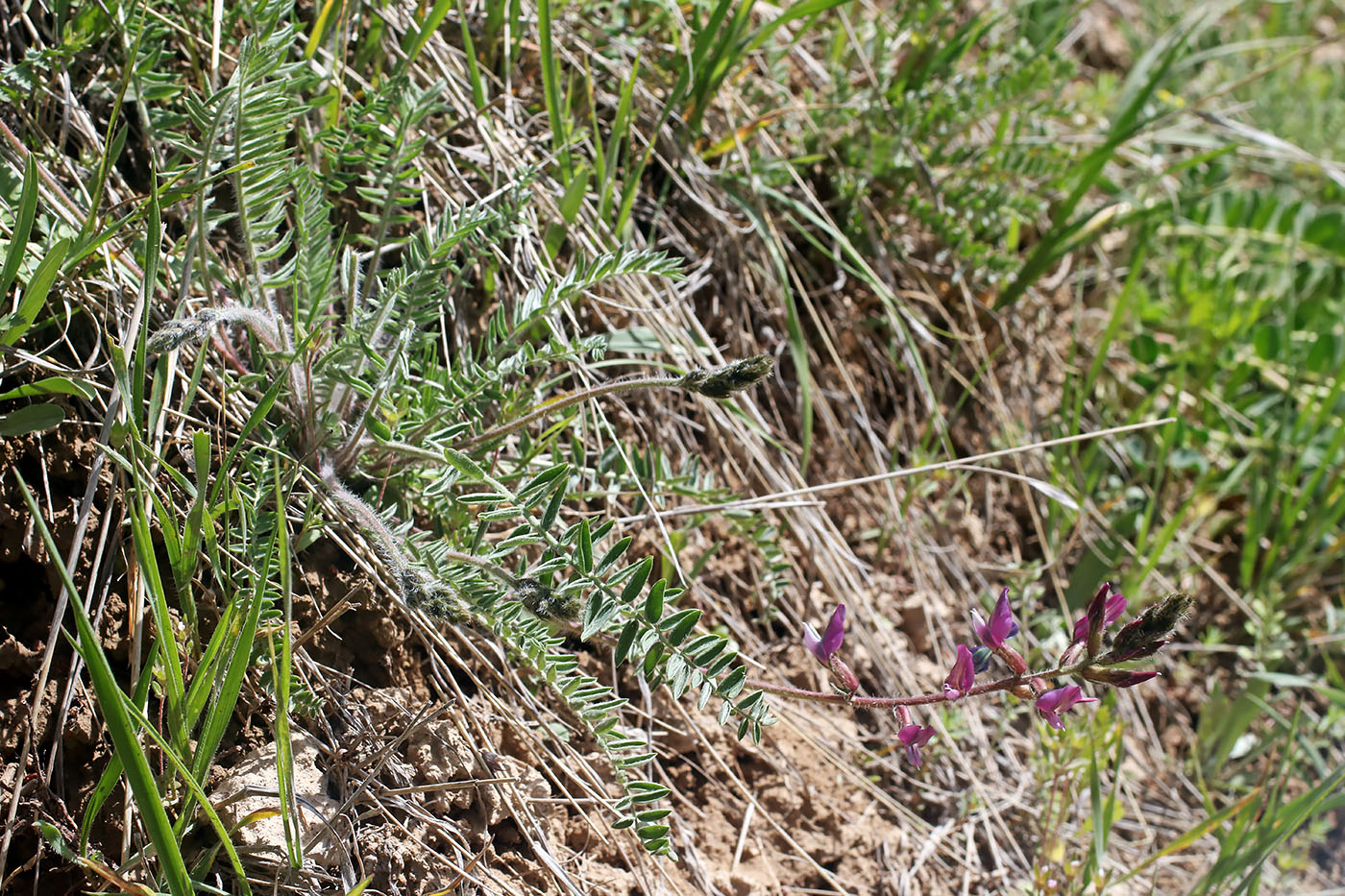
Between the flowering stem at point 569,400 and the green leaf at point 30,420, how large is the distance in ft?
1.84

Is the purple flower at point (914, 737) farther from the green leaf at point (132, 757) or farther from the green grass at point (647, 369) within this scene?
the green leaf at point (132, 757)

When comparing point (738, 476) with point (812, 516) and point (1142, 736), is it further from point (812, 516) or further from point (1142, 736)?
point (1142, 736)

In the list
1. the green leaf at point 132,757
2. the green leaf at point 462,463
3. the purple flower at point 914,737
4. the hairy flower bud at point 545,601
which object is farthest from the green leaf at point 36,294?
the purple flower at point 914,737

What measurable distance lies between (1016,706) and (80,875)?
1.78 m

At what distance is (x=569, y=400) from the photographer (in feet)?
4.54

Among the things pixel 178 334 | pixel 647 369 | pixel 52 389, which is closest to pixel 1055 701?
pixel 647 369

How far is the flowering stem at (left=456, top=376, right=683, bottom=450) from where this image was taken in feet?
4.24

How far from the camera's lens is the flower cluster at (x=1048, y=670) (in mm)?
1195

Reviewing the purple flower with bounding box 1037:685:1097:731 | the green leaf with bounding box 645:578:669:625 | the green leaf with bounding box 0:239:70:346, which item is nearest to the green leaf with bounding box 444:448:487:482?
the green leaf with bounding box 645:578:669:625

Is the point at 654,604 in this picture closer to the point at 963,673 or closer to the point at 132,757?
the point at 963,673

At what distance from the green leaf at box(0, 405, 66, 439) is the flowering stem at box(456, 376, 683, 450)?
56 centimetres

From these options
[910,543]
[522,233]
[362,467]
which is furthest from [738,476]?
[362,467]

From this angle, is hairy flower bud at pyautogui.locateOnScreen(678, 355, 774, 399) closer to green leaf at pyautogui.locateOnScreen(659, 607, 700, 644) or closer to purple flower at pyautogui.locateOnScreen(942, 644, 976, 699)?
green leaf at pyautogui.locateOnScreen(659, 607, 700, 644)

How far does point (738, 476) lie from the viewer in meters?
2.12
